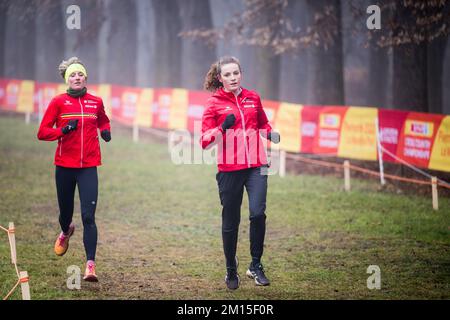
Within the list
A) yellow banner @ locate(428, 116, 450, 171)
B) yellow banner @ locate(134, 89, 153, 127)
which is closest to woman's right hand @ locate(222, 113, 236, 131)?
yellow banner @ locate(428, 116, 450, 171)

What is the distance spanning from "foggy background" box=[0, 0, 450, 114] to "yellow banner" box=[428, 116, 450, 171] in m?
1.97

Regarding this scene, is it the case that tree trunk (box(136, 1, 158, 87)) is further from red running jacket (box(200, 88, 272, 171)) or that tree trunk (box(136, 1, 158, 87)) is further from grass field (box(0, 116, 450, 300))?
red running jacket (box(200, 88, 272, 171))

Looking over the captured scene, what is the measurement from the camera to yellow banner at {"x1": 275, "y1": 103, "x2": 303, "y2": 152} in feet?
65.1

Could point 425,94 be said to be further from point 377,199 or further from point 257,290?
point 257,290

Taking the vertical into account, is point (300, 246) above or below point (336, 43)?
below

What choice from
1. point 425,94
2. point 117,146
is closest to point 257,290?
point 425,94

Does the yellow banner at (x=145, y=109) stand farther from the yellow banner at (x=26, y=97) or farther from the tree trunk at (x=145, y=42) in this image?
the tree trunk at (x=145, y=42)

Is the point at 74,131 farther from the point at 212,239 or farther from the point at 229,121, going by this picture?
the point at 212,239

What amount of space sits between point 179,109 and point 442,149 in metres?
12.9

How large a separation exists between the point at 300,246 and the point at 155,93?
1759cm

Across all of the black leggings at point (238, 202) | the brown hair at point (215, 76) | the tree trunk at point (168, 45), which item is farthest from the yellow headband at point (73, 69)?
the tree trunk at point (168, 45)

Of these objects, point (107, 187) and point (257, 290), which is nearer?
point (257, 290)

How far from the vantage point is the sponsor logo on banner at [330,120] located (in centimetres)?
1841

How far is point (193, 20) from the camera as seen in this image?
95.6 feet
